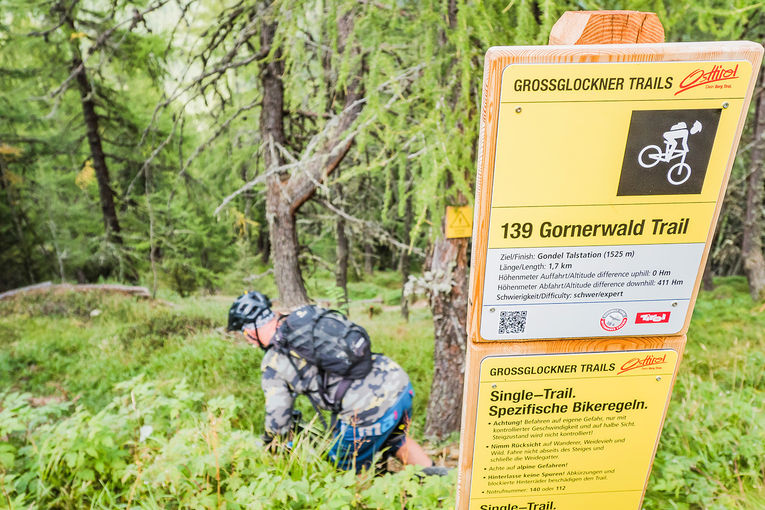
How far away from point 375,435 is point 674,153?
2855 millimetres

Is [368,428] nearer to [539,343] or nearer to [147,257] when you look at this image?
[539,343]

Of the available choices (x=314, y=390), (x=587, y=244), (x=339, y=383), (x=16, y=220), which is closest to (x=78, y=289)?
(x=16, y=220)

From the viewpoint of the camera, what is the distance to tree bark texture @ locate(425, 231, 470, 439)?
3.81 m

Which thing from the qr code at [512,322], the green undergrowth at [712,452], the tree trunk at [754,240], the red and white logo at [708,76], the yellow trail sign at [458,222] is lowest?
the tree trunk at [754,240]

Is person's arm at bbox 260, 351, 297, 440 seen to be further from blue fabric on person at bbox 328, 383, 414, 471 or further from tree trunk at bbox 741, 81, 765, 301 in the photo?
tree trunk at bbox 741, 81, 765, 301

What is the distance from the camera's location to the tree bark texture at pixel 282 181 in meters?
6.01

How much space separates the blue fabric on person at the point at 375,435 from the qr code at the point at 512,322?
2.20m

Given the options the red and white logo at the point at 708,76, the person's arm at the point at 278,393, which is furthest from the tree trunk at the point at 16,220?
the red and white logo at the point at 708,76

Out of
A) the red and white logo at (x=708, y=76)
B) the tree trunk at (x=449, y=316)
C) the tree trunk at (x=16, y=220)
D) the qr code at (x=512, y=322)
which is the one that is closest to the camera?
the red and white logo at (x=708, y=76)

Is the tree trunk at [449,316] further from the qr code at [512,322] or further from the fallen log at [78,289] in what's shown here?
the fallen log at [78,289]

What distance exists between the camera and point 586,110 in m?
1.17

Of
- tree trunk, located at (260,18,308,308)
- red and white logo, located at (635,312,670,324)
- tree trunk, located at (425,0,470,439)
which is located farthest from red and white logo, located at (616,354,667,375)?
tree trunk, located at (260,18,308,308)

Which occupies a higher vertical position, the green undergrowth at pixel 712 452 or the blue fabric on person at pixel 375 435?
the green undergrowth at pixel 712 452

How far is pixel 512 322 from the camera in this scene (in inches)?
53.7
